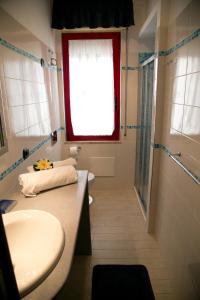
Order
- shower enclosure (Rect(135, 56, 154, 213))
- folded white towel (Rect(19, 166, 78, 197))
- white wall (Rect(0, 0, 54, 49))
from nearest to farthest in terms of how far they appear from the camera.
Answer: folded white towel (Rect(19, 166, 78, 197)) < white wall (Rect(0, 0, 54, 49)) < shower enclosure (Rect(135, 56, 154, 213))

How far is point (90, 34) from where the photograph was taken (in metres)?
2.70

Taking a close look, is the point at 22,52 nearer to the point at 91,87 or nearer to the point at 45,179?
the point at 45,179

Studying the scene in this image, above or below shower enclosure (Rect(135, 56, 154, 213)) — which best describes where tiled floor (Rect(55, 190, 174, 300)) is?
below

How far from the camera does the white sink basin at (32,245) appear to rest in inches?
27.9

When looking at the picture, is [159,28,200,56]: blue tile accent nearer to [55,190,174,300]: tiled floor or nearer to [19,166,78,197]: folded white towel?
[19,166,78,197]: folded white towel

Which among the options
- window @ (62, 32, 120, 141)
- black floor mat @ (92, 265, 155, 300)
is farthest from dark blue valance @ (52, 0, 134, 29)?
black floor mat @ (92, 265, 155, 300)

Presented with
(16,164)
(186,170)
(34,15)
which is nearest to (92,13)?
(34,15)

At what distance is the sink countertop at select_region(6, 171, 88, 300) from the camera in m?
0.71

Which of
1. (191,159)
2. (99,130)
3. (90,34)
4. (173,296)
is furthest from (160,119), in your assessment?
(90,34)

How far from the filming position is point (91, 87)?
284 cm

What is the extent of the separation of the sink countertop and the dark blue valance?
6.13 ft

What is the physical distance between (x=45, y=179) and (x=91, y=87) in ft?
5.96

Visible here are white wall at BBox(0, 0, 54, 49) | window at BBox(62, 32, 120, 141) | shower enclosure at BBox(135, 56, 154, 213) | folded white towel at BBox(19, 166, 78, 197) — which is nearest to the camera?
folded white towel at BBox(19, 166, 78, 197)

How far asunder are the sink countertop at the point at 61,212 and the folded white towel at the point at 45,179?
0.12 ft
